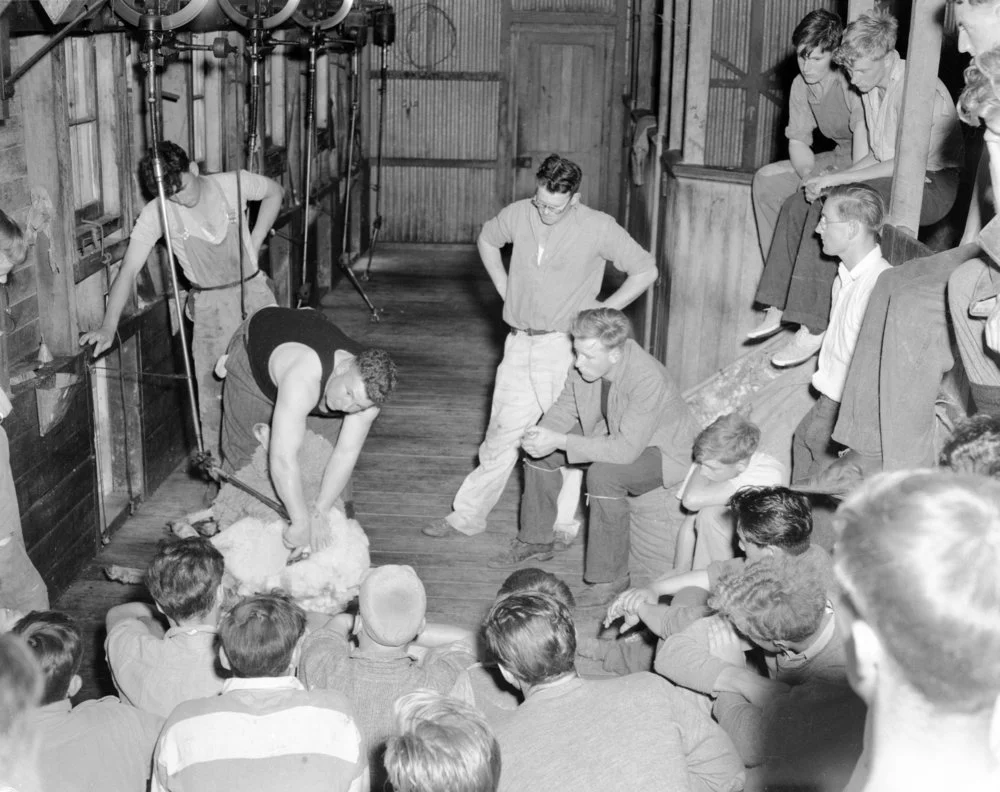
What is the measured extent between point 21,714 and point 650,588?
2495 mm

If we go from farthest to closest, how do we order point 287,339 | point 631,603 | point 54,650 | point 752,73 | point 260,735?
1. point 752,73
2. point 287,339
3. point 631,603
4. point 54,650
5. point 260,735

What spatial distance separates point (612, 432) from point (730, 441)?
2.20 ft

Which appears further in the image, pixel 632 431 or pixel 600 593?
pixel 600 593

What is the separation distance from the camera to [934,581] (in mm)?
1244

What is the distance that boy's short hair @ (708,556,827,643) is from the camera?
9.70 feet

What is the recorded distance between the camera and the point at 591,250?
18.4 ft

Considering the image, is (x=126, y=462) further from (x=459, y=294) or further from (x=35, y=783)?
(x=459, y=294)

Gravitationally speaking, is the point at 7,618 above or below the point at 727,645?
below

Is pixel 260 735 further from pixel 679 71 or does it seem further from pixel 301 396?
pixel 679 71

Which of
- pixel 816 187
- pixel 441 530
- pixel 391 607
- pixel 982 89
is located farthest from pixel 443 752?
pixel 816 187

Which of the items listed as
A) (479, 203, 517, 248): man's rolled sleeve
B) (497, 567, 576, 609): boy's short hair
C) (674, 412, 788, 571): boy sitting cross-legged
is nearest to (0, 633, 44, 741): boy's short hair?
(497, 567, 576, 609): boy's short hair

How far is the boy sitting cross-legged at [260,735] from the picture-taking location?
253 centimetres

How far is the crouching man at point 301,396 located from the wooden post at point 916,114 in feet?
6.60

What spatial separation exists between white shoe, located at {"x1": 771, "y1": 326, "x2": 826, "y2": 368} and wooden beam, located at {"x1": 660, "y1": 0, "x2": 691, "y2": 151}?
269 cm
